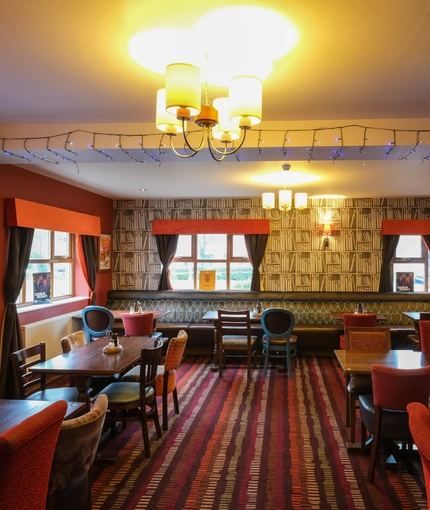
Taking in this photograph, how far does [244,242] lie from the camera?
8797 mm

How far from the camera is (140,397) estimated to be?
364cm

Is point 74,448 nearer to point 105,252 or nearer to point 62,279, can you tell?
point 62,279

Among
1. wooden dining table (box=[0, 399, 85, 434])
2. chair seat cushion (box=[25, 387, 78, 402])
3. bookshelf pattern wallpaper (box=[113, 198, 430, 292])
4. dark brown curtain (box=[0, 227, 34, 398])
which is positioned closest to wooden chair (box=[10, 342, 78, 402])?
chair seat cushion (box=[25, 387, 78, 402])

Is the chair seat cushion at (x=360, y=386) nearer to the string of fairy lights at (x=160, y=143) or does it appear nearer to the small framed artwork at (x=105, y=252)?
the string of fairy lights at (x=160, y=143)

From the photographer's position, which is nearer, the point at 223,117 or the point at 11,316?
the point at 223,117

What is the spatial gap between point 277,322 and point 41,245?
3711 millimetres

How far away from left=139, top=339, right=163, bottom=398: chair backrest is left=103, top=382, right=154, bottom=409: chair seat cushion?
71 mm

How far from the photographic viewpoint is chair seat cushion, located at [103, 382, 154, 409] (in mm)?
3590

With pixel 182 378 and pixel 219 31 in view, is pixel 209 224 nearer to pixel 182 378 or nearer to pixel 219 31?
pixel 182 378

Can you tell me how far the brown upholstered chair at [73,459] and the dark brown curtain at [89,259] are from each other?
5.34m

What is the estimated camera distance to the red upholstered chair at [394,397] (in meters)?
2.87

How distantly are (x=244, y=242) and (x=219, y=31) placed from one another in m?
6.61

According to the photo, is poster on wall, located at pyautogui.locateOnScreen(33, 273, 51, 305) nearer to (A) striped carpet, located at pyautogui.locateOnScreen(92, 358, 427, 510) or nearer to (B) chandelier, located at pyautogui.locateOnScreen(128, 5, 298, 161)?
(A) striped carpet, located at pyautogui.locateOnScreen(92, 358, 427, 510)

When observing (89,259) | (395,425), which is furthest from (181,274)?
(395,425)
